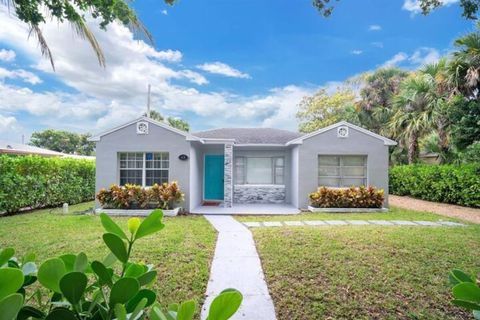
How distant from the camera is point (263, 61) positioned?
801 inches

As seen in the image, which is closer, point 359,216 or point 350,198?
point 359,216

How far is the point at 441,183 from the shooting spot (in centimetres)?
1432

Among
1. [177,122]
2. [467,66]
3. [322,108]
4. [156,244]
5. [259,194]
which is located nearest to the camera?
[156,244]

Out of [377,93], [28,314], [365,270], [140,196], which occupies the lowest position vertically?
[365,270]

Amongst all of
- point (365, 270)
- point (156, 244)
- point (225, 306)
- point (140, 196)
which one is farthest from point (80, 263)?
point (140, 196)

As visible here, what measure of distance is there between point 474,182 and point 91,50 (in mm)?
15810

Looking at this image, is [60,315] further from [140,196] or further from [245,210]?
[245,210]

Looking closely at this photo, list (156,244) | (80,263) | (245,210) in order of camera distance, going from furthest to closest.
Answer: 1. (245,210)
2. (156,244)
3. (80,263)

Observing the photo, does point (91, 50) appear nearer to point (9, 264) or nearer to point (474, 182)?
point (9, 264)

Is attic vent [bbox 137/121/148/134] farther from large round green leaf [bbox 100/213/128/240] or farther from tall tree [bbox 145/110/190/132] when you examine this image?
tall tree [bbox 145/110/190/132]

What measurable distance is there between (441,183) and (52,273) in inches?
680

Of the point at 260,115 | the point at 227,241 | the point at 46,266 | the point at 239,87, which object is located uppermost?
the point at 239,87

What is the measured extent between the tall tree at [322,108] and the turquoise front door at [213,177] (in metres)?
17.6

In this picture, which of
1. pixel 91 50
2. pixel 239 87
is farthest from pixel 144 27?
pixel 239 87
